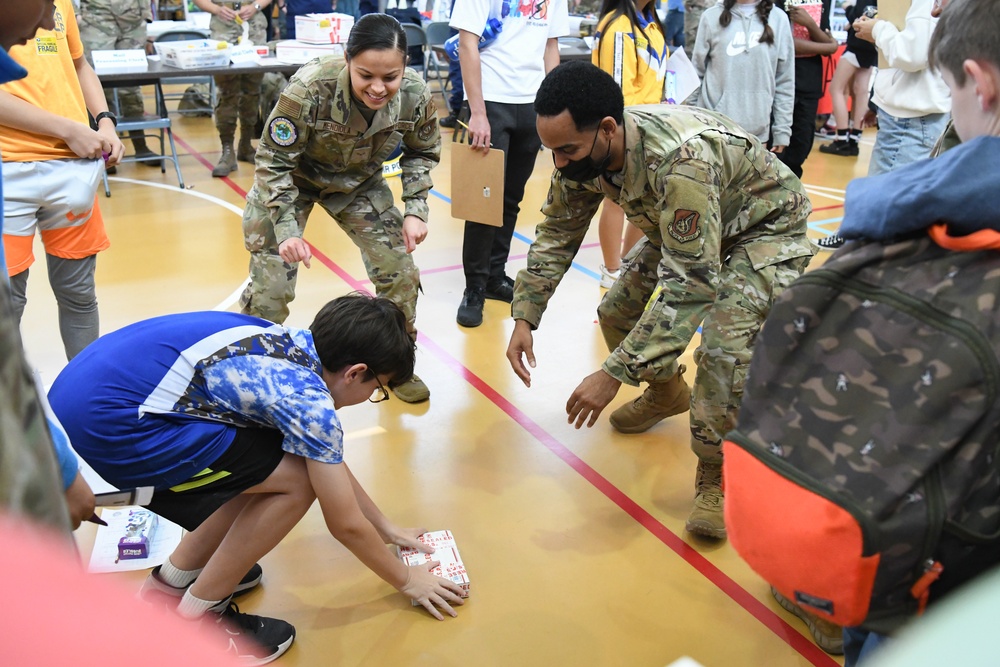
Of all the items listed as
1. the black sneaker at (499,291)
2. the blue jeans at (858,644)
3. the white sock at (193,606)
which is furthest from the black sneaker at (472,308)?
the blue jeans at (858,644)

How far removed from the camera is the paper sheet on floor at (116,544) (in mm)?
2406

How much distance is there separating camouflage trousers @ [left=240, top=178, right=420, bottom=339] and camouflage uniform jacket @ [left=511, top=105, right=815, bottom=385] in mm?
644

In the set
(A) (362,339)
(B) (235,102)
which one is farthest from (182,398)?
(B) (235,102)

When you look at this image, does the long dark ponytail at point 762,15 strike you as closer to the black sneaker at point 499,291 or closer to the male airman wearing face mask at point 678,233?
the black sneaker at point 499,291

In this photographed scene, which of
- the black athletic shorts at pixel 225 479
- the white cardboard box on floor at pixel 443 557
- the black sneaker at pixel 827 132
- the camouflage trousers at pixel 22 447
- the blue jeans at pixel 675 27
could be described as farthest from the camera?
the black sneaker at pixel 827 132

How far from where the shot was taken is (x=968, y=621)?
0.35 m

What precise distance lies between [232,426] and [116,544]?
77 cm

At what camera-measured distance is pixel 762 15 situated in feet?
13.6

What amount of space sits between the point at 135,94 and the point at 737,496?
21.8 feet

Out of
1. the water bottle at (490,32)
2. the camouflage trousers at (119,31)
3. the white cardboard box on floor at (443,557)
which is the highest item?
the water bottle at (490,32)

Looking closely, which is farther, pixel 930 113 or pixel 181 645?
pixel 930 113

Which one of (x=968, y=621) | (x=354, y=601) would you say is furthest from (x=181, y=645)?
(x=354, y=601)

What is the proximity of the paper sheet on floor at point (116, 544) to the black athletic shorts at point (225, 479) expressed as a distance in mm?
394

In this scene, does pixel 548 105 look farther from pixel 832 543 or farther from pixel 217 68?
pixel 217 68
